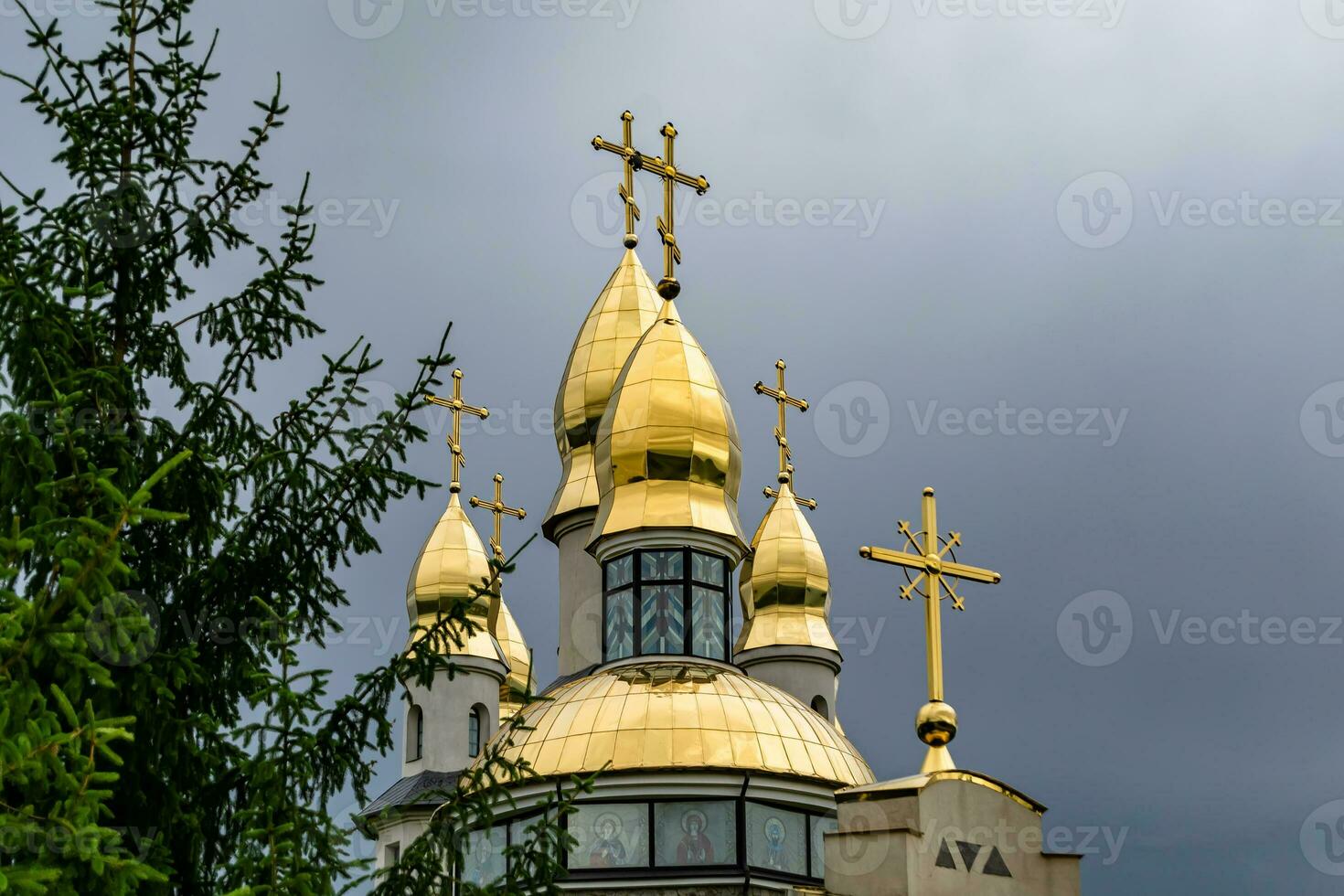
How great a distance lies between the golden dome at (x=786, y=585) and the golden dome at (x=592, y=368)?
113 inches

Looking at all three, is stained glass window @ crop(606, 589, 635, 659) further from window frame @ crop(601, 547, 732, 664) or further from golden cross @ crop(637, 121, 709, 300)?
golden cross @ crop(637, 121, 709, 300)

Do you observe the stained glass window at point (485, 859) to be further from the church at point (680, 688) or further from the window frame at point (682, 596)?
the window frame at point (682, 596)

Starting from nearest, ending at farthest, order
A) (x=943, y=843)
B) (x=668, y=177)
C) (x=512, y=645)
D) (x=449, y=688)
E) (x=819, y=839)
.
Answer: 1. (x=943, y=843)
2. (x=819, y=839)
3. (x=668, y=177)
4. (x=449, y=688)
5. (x=512, y=645)

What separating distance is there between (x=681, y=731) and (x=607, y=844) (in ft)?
3.87

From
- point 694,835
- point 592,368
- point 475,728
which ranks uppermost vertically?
point 592,368

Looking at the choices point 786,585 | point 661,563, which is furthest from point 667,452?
point 786,585

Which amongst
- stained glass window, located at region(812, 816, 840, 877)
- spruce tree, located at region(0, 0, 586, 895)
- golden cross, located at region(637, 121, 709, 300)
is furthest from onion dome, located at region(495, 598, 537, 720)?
spruce tree, located at region(0, 0, 586, 895)

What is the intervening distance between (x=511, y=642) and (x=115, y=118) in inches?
804

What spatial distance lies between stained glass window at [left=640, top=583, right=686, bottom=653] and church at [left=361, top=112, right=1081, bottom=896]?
21 mm

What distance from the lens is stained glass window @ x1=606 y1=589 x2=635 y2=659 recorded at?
695 inches

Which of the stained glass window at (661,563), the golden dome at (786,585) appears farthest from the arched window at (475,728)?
the stained glass window at (661,563)

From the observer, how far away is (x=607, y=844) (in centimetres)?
1480

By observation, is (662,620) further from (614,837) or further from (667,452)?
(614,837)

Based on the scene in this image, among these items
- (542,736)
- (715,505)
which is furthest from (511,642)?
(542,736)
